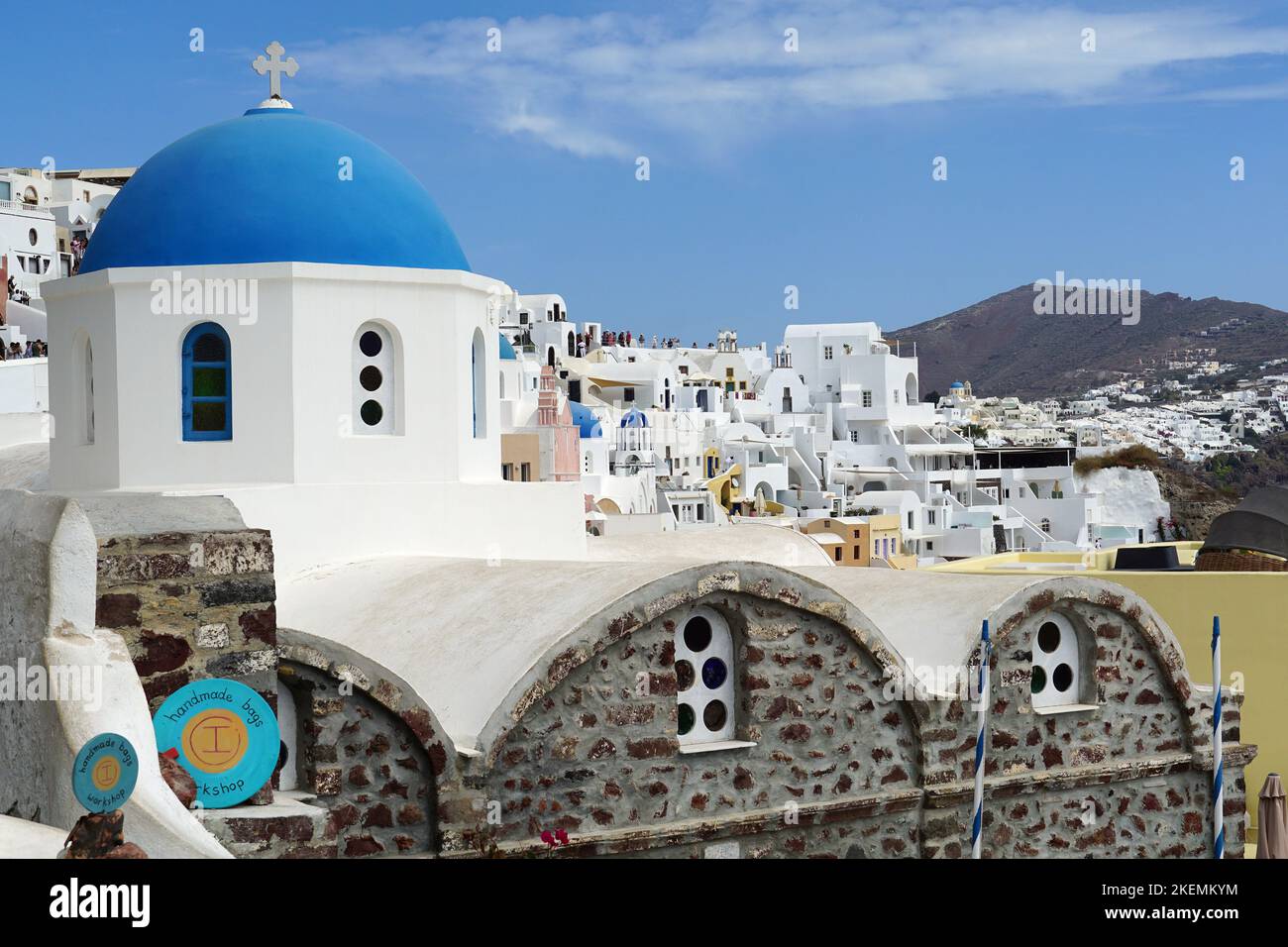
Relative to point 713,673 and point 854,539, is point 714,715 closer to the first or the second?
point 713,673

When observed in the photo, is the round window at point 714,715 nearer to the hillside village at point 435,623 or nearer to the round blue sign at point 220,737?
the hillside village at point 435,623

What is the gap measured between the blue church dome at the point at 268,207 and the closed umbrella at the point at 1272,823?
7.73m

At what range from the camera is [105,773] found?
6.06 m

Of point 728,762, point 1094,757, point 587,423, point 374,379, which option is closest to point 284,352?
point 374,379

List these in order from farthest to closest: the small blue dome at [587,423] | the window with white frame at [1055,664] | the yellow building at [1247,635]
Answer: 1. the small blue dome at [587,423]
2. the yellow building at [1247,635]
3. the window with white frame at [1055,664]

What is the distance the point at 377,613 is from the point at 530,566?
1107mm

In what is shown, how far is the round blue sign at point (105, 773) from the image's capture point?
5.98m

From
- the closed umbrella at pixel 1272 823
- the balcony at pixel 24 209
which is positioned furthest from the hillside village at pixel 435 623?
the balcony at pixel 24 209

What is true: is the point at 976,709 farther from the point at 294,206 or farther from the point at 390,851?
the point at 294,206

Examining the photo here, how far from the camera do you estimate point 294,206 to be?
43.2 feet

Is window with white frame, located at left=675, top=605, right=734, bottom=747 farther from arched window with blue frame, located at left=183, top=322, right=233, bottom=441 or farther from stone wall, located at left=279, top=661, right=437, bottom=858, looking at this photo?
arched window with blue frame, located at left=183, top=322, right=233, bottom=441

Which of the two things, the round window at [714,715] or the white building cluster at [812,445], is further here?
the white building cluster at [812,445]

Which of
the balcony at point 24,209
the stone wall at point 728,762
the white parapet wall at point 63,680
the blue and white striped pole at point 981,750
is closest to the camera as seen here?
the white parapet wall at point 63,680

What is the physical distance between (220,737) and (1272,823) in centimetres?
764
